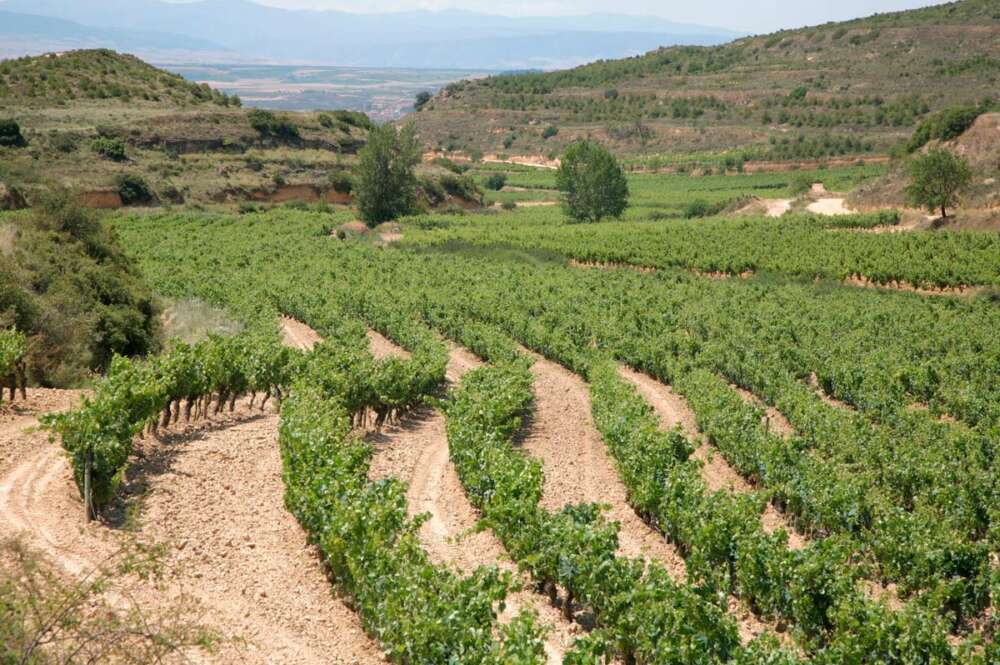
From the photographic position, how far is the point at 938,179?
57.9 meters

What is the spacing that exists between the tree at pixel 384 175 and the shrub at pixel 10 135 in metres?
23.9

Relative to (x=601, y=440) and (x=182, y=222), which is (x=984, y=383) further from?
(x=182, y=222)

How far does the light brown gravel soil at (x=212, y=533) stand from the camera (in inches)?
493

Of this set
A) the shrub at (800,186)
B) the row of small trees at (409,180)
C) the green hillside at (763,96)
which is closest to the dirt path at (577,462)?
the row of small trees at (409,180)

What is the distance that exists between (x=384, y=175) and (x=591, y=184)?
54.2ft

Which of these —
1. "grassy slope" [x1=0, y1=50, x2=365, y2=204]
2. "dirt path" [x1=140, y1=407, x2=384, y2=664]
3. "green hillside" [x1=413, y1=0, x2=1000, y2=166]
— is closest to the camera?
"dirt path" [x1=140, y1=407, x2=384, y2=664]

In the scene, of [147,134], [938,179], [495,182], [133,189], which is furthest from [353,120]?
[938,179]

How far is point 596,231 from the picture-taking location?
63.9 meters

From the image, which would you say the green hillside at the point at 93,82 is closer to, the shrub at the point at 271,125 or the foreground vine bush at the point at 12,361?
the shrub at the point at 271,125

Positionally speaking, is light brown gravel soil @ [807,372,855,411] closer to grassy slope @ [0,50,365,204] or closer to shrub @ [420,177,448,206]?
grassy slope @ [0,50,365,204]

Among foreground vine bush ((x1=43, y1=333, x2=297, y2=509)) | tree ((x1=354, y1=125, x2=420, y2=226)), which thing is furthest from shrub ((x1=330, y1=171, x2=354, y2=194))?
foreground vine bush ((x1=43, y1=333, x2=297, y2=509))

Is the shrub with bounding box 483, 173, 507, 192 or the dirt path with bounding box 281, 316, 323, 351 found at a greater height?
the dirt path with bounding box 281, 316, 323, 351

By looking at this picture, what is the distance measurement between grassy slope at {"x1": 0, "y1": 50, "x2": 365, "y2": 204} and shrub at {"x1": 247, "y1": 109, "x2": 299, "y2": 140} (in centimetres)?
63

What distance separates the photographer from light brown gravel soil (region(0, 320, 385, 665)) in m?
12.5
